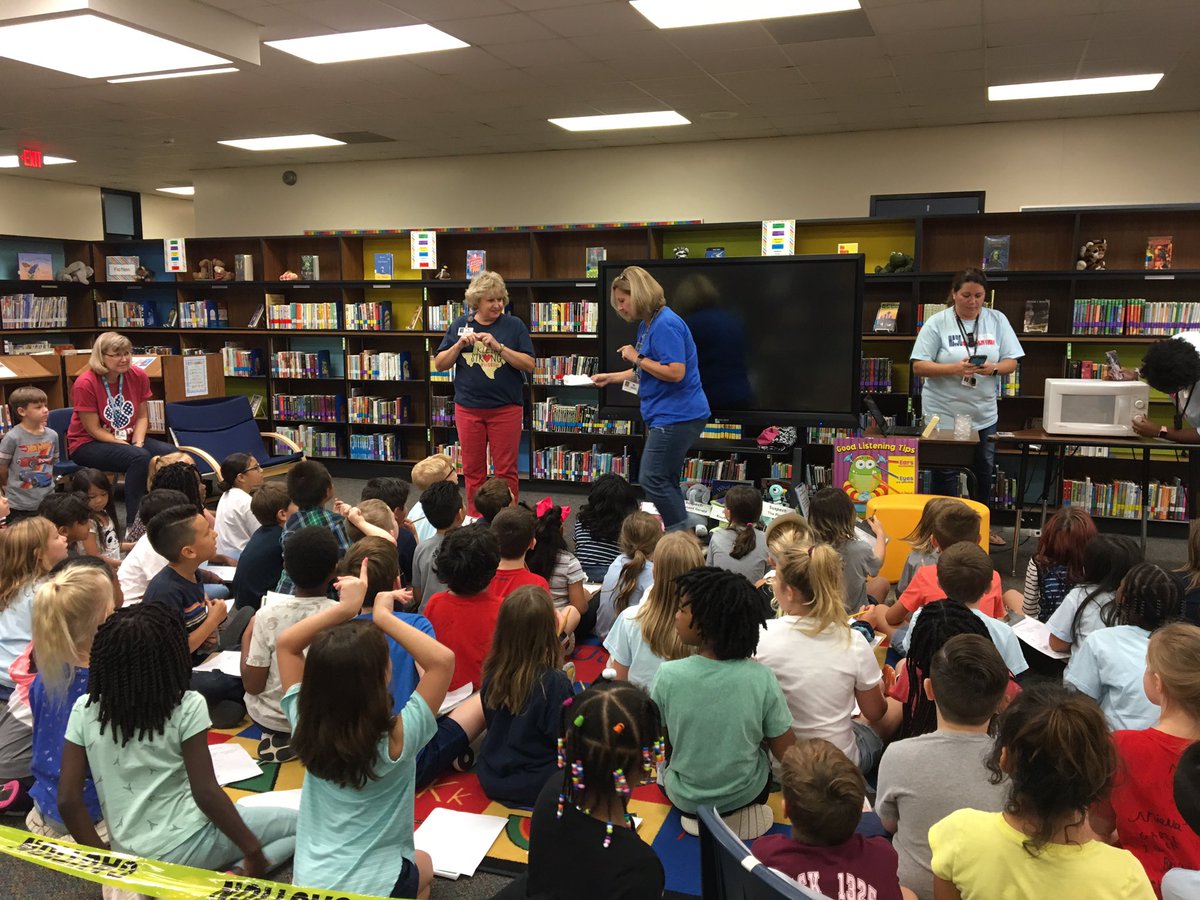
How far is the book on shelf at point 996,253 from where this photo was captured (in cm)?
670

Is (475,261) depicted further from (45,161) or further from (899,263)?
(45,161)

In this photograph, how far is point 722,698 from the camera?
233 cm

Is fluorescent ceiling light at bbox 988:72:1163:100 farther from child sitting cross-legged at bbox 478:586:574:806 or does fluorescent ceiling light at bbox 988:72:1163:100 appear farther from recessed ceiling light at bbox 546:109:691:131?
child sitting cross-legged at bbox 478:586:574:806

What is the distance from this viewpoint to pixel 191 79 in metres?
6.47

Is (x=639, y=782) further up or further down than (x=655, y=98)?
further down

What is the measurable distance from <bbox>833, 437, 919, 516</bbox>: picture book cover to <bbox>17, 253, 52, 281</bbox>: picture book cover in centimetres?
813

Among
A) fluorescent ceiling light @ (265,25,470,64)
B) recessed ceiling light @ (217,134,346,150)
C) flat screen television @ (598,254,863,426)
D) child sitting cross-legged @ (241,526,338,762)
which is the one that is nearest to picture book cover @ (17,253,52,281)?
recessed ceiling light @ (217,134,346,150)

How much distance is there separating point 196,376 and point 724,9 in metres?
6.16

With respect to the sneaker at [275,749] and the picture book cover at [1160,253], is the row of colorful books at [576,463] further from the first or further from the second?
the sneaker at [275,749]

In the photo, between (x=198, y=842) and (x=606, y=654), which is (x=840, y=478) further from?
(x=198, y=842)

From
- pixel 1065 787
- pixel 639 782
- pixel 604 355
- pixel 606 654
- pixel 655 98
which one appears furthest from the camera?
pixel 655 98

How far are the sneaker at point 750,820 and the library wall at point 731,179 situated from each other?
284 inches

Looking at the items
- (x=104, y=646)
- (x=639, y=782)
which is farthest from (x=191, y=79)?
(x=639, y=782)

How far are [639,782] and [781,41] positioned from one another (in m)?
5.18
